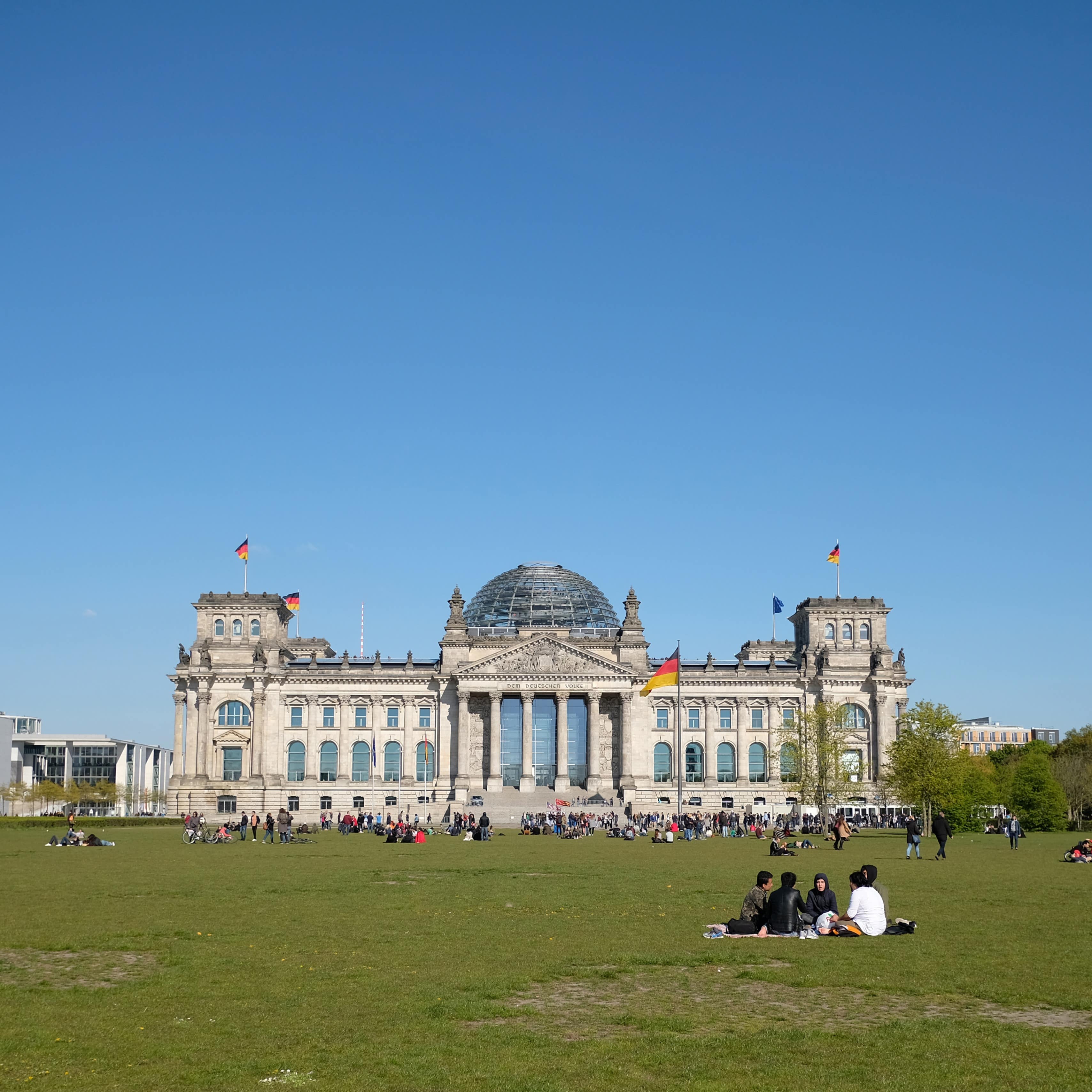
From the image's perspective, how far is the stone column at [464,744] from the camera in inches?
5428

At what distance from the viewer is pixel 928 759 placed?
94.4 meters

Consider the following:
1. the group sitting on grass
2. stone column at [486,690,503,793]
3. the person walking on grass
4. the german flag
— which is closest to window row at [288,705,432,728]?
stone column at [486,690,503,793]

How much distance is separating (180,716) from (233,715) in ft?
19.9

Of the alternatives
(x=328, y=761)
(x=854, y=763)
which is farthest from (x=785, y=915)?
(x=328, y=761)

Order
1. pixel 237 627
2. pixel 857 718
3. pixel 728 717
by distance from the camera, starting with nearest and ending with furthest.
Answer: pixel 857 718
pixel 237 627
pixel 728 717

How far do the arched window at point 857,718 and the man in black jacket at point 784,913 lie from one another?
11967 cm

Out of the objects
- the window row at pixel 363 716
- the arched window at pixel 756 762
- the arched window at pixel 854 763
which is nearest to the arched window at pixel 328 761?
the window row at pixel 363 716

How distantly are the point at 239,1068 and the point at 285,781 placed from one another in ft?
425

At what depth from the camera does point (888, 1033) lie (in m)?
15.8

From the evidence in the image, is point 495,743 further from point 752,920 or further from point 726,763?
point 752,920

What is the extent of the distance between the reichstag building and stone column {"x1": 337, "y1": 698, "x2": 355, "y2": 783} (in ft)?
0.52

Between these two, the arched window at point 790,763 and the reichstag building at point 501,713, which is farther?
the reichstag building at point 501,713

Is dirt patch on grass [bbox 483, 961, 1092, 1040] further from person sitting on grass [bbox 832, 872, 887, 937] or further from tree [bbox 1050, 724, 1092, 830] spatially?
tree [bbox 1050, 724, 1092, 830]

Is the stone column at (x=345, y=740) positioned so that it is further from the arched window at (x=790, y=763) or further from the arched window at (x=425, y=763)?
the arched window at (x=790, y=763)
